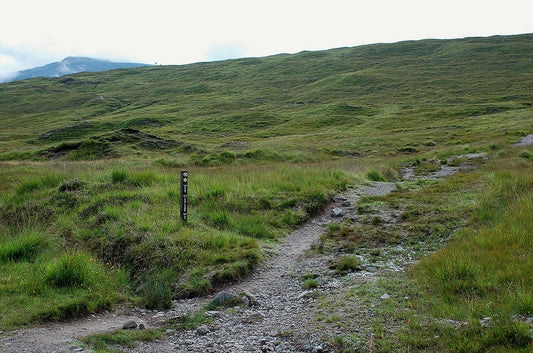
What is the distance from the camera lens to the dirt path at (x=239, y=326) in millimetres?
5859

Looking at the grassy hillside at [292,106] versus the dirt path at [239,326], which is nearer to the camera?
the dirt path at [239,326]

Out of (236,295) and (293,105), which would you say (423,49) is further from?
(236,295)

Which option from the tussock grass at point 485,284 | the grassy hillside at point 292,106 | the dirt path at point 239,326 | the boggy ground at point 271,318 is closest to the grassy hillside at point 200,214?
the tussock grass at point 485,284

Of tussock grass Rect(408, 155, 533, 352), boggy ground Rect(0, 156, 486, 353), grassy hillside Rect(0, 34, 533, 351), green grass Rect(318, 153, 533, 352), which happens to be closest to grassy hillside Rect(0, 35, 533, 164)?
grassy hillside Rect(0, 34, 533, 351)

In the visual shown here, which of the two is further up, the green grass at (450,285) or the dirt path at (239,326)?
the green grass at (450,285)

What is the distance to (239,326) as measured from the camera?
263 inches

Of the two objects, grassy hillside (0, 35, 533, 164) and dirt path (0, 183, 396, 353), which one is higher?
grassy hillside (0, 35, 533, 164)

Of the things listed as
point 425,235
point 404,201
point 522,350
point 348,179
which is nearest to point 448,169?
point 348,179

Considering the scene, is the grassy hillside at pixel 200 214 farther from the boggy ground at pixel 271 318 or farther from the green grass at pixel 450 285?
the boggy ground at pixel 271 318

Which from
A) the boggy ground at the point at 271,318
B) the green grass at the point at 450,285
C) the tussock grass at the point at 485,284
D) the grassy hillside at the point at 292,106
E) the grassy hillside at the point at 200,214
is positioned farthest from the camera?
the grassy hillside at the point at 292,106

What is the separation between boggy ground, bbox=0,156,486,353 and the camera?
5.85 metres

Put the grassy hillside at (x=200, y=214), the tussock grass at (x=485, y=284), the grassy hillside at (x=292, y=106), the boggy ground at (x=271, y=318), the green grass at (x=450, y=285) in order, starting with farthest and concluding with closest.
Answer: the grassy hillside at (x=292, y=106) < the grassy hillside at (x=200, y=214) < the boggy ground at (x=271, y=318) < the green grass at (x=450, y=285) < the tussock grass at (x=485, y=284)

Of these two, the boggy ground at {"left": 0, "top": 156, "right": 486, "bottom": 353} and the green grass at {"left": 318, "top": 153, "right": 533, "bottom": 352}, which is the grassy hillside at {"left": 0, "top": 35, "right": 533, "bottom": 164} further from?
the boggy ground at {"left": 0, "top": 156, "right": 486, "bottom": 353}

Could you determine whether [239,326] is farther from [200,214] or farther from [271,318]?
[200,214]
